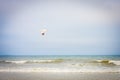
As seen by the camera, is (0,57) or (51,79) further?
(0,57)

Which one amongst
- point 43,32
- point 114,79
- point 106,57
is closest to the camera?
point 114,79

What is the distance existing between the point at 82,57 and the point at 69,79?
39.0 ft

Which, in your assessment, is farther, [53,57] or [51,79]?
[53,57]

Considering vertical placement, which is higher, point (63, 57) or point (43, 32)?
point (43, 32)

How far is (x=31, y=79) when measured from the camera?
29.2 feet

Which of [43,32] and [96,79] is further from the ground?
[43,32]

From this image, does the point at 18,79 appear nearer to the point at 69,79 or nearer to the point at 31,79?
the point at 31,79

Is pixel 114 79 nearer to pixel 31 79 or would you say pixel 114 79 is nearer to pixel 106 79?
pixel 106 79

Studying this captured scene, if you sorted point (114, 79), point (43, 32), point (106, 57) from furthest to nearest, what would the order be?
Answer: point (106, 57) → point (43, 32) → point (114, 79)

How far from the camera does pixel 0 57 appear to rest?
67.2 ft

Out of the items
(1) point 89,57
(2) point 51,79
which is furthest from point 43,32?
(1) point 89,57

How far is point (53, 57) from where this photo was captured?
2017cm

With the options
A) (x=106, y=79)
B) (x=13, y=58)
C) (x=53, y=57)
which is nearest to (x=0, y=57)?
(x=13, y=58)

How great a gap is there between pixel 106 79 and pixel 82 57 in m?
12.0
